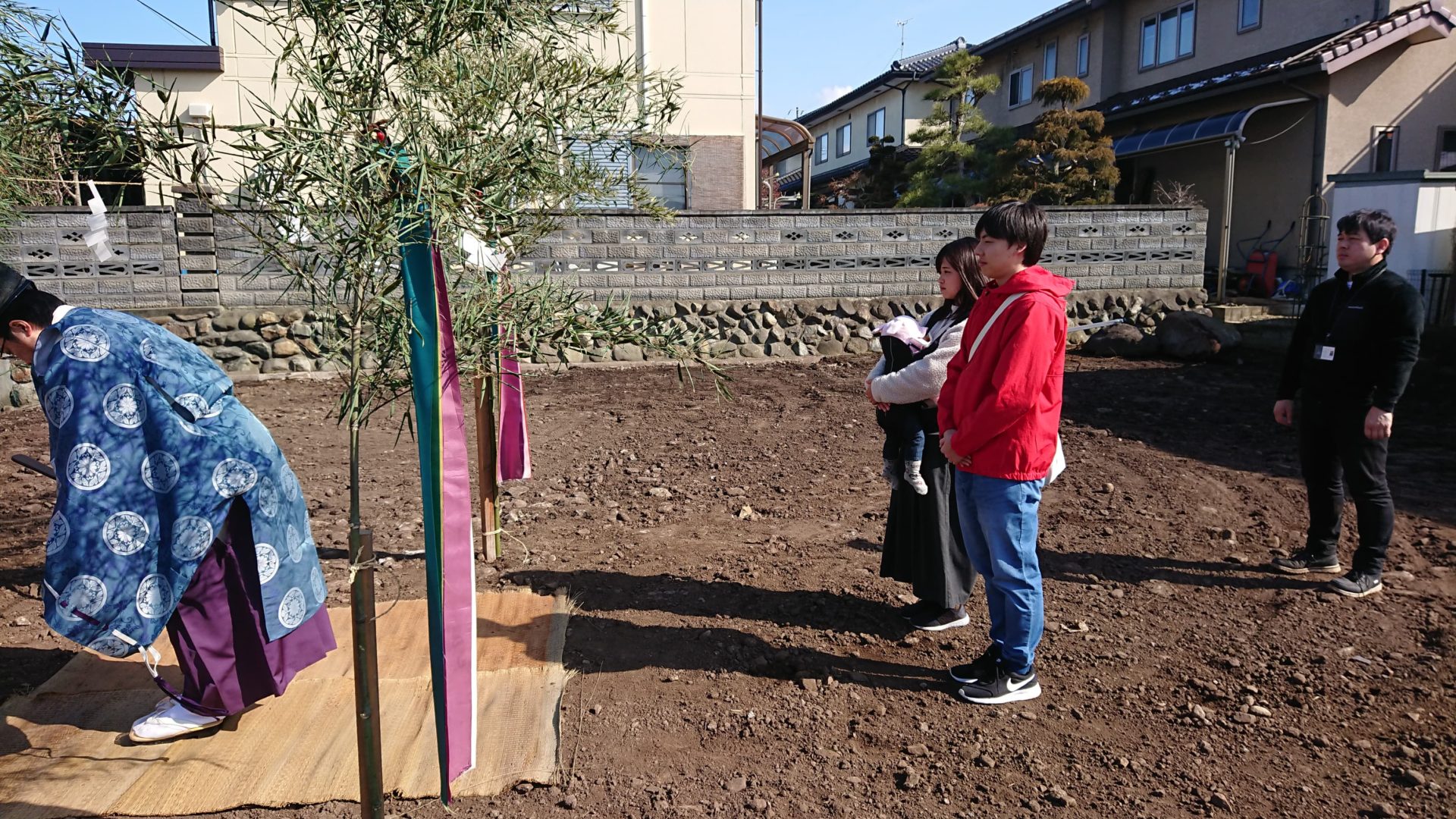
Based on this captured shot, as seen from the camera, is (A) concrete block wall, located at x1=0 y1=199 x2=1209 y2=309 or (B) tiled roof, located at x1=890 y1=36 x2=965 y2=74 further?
(B) tiled roof, located at x1=890 y1=36 x2=965 y2=74

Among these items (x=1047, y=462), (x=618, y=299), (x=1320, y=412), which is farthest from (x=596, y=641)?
(x=618, y=299)

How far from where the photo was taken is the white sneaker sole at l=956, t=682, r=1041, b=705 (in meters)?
3.46

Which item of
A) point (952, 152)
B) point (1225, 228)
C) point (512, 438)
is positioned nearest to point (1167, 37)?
point (952, 152)

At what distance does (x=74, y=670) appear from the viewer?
367 cm

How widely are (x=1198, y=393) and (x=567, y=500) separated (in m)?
6.30

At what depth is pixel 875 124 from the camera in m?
28.7

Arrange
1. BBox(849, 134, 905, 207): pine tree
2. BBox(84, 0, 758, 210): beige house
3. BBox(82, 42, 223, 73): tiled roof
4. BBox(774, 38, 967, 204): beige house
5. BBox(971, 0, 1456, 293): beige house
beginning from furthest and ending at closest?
BBox(774, 38, 967, 204): beige house → BBox(849, 134, 905, 207): pine tree → BBox(971, 0, 1456, 293): beige house → BBox(84, 0, 758, 210): beige house → BBox(82, 42, 223, 73): tiled roof

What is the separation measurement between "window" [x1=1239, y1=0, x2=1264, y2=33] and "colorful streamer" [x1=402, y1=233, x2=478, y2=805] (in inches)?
747

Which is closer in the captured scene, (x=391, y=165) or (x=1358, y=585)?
(x=391, y=165)

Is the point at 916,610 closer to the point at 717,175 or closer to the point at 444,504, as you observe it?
the point at 444,504

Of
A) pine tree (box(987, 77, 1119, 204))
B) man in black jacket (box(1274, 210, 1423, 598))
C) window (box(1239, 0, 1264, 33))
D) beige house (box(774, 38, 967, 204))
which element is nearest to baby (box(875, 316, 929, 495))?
man in black jacket (box(1274, 210, 1423, 598))

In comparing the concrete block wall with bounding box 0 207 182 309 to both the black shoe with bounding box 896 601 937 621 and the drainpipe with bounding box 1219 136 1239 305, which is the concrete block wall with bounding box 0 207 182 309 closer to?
the black shoe with bounding box 896 601 937 621


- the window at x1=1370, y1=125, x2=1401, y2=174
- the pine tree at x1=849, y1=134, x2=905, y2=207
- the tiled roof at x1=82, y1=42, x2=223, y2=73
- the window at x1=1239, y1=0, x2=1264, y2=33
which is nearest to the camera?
the tiled roof at x1=82, y1=42, x2=223, y2=73

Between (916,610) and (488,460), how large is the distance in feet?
6.98
